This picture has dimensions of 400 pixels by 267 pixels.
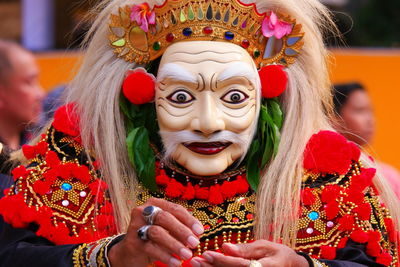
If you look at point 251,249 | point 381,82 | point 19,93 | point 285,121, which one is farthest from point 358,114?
point 251,249

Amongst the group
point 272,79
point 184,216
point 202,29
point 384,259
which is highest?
point 202,29

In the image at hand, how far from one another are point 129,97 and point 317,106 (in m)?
0.62

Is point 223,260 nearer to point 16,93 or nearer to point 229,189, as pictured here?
point 229,189

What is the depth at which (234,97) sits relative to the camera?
2746 mm

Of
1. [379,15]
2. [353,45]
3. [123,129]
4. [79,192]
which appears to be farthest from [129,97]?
[379,15]

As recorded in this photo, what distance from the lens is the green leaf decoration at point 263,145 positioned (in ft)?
9.29

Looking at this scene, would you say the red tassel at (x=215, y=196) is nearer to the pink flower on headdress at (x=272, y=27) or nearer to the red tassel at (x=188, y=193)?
the red tassel at (x=188, y=193)

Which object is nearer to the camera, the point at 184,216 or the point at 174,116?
the point at 184,216

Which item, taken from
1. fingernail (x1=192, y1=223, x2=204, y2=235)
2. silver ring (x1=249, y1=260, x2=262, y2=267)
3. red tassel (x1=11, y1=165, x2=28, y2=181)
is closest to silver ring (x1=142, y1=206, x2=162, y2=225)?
fingernail (x1=192, y1=223, x2=204, y2=235)

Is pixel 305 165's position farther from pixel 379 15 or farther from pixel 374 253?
pixel 379 15

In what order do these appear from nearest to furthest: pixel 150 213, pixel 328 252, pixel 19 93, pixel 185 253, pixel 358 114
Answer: pixel 185 253 < pixel 150 213 < pixel 328 252 < pixel 358 114 < pixel 19 93

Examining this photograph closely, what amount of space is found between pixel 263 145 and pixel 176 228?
1.94 ft

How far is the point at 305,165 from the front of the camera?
2855 millimetres

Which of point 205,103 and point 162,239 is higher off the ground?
point 205,103
